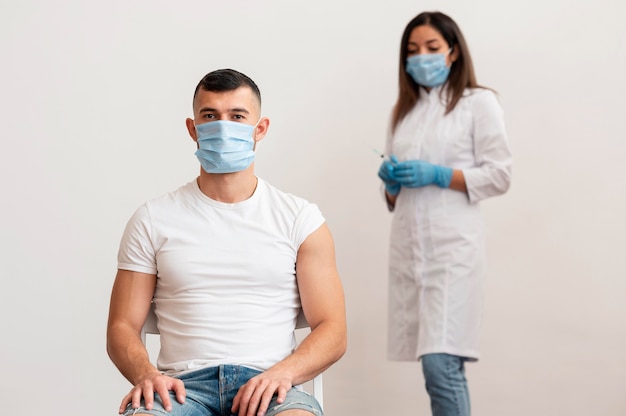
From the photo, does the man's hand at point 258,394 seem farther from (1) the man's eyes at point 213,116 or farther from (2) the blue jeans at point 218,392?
(1) the man's eyes at point 213,116

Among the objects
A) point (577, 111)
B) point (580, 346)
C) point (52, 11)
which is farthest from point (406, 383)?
point (52, 11)

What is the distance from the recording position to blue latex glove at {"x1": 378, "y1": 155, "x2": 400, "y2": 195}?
101 inches

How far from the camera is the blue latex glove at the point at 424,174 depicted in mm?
2473

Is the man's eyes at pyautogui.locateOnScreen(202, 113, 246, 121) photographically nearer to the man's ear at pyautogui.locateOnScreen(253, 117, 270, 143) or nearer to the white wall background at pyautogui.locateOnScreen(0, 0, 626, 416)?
the man's ear at pyautogui.locateOnScreen(253, 117, 270, 143)

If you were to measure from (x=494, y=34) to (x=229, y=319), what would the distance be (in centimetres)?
172

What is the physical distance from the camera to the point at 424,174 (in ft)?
8.10

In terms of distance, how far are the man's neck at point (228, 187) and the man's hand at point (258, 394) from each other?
42 centimetres

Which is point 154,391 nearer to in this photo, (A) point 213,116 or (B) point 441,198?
(A) point 213,116

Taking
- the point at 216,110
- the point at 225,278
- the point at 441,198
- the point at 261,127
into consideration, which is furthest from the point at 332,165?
the point at 225,278

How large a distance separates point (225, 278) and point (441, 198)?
2.99 feet

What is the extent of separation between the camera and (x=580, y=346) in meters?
2.99

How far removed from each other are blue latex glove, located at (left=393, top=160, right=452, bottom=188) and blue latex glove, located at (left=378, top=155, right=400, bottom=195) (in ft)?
0.19

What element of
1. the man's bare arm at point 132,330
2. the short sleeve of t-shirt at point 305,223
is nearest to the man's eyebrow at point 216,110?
the short sleeve of t-shirt at point 305,223

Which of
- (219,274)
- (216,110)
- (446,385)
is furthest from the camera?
(446,385)
